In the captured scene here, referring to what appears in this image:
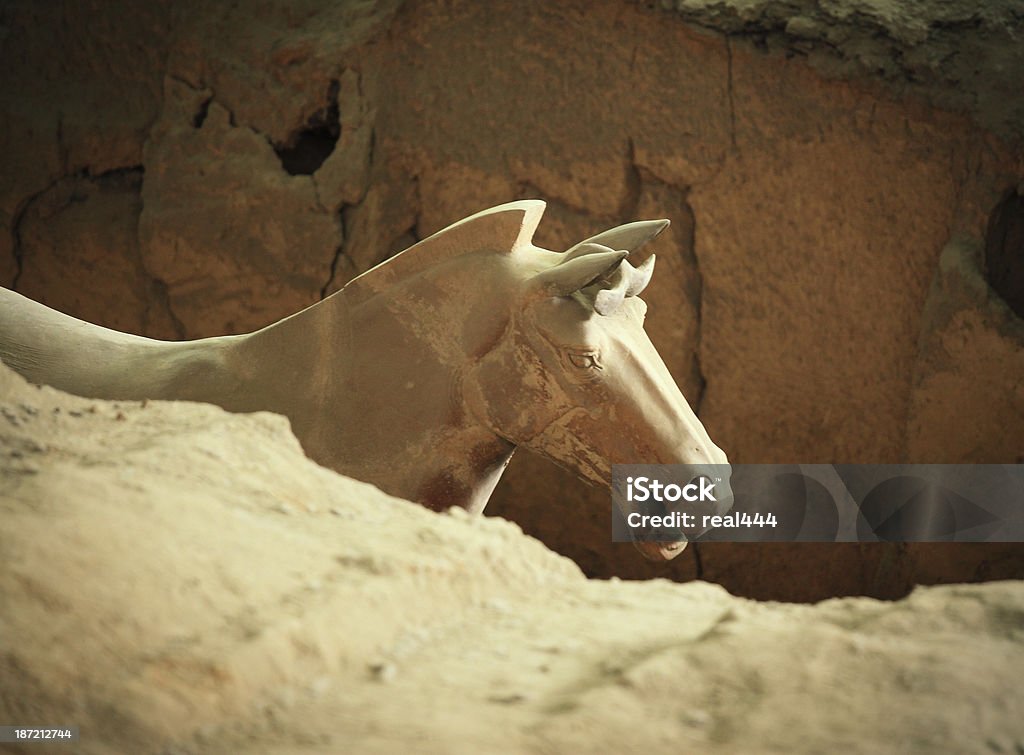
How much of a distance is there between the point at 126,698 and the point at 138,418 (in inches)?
32.5

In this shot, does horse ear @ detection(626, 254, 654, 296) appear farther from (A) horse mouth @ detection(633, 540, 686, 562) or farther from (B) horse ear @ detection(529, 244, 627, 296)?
(A) horse mouth @ detection(633, 540, 686, 562)

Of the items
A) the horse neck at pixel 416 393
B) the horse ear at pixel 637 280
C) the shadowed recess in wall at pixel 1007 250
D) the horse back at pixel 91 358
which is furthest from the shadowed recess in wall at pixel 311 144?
the shadowed recess in wall at pixel 1007 250

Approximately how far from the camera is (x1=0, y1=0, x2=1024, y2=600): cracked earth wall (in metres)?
4.03

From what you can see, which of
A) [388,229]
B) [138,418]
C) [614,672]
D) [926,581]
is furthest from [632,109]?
[614,672]

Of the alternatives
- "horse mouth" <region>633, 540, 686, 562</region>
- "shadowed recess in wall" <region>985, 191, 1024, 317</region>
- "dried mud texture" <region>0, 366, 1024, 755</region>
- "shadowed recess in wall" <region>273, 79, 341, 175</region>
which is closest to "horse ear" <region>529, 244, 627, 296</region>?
"horse mouth" <region>633, 540, 686, 562</region>

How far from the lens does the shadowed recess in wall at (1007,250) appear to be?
4004mm

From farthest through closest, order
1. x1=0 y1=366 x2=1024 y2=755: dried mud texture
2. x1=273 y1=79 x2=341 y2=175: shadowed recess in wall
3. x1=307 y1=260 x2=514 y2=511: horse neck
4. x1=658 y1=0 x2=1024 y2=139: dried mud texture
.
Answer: x1=273 y1=79 x2=341 y2=175: shadowed recess in wall
x1=658 y1=0 x2=1024 y2=139: dried mud texture
x1=307 y1=260 x2=514 y2=511: horse neck
x1=0 y1=366 x2=1024 y2=755: dried mud texture

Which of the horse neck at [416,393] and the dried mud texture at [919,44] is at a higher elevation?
the dried mud texture at [919,44]

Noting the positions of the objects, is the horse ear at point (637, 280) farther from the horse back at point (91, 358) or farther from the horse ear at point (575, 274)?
the horse back at point (91, 358)

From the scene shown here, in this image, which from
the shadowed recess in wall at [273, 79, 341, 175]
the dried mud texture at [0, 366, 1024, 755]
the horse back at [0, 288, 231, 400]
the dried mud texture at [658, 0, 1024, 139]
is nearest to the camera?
the dried mud texture at [0, 366, 1024, 755]

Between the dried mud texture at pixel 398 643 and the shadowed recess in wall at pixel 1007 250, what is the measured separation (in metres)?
2.87

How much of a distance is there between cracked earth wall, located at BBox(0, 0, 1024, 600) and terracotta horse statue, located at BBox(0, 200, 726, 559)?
1610mm

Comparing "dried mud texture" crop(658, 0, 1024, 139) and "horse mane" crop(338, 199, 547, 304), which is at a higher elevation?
"dried mud texture" crop(658, 0, 1024, 139)

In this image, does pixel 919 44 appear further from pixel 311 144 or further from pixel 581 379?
pixel 311 144
